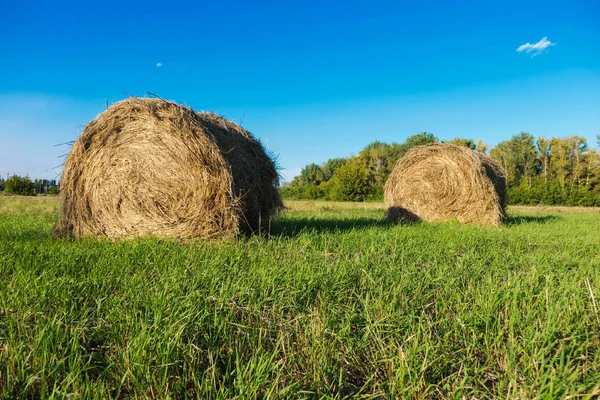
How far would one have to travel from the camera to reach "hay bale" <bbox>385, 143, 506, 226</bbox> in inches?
393

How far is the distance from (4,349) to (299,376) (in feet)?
4.66

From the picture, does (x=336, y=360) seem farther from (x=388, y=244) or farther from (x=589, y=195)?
(x=589, y=195)

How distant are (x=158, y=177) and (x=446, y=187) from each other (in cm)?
Answer: 756

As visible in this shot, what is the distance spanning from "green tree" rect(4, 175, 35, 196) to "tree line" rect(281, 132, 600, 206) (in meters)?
28.8

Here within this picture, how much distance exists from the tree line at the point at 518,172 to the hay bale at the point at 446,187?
22281 millimetres

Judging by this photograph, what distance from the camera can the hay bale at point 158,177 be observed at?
225 inches

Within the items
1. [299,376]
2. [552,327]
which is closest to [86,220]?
[299,376]

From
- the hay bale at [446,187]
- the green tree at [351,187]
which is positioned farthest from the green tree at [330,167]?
the hay bale at [446,187]

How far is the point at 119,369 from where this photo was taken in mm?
1808

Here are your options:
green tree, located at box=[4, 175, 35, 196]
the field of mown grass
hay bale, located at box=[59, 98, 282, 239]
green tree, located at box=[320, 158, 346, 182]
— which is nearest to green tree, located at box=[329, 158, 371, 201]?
green tree, located at box=[320, 158, 346, 182]

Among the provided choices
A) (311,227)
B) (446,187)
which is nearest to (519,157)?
(446,187)

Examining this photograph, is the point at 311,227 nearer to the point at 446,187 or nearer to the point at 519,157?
the point at 446,187

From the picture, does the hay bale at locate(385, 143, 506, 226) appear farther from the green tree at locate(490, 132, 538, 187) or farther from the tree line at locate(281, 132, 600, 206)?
the green tree at locate(490, 132, 538, 187)

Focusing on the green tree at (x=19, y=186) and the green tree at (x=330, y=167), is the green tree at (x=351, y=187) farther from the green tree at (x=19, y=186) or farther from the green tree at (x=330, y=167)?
the green tree at (x=19, y=186)
